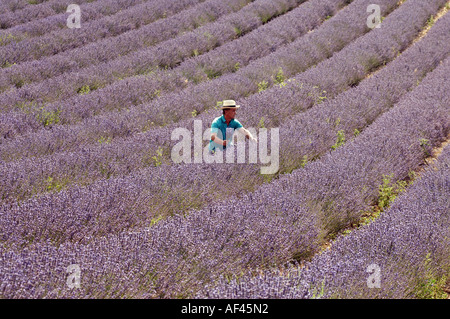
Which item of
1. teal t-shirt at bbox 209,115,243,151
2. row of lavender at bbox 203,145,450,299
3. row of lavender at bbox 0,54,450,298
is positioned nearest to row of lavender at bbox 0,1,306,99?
teal t-shirt at bbox 209,115,243,151

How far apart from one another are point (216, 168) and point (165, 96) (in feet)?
8.97

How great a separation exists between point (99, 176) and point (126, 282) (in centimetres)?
191

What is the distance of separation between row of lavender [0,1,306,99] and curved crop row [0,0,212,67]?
0.50 m

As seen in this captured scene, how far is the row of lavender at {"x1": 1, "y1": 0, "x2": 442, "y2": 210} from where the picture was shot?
340cm

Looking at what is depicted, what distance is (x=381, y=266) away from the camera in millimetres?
2254

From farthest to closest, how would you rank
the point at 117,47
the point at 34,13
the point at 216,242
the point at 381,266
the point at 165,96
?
1. the point at 34,13
2. the point at 117,47
3. the point at 165,96
4. the point at 216,242
5. the point at 381,266

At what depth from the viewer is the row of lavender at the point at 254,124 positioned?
3.40 meters

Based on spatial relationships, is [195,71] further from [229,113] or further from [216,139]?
[216,139]

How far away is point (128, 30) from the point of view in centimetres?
972

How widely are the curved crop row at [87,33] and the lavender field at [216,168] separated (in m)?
0.04

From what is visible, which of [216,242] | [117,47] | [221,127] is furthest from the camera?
[117,47]

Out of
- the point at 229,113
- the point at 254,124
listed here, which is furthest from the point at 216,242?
the point at 254,124
